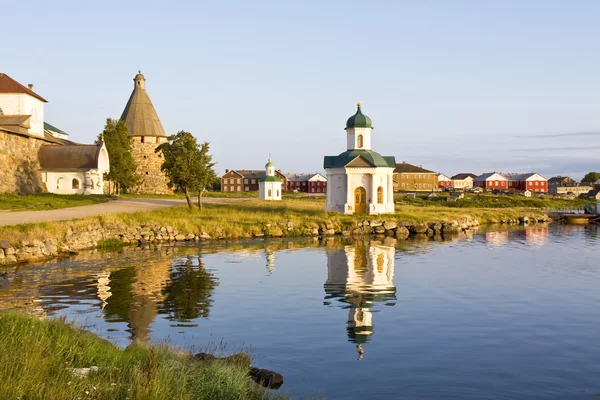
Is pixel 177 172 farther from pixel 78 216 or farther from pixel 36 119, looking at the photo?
pixel 36 119

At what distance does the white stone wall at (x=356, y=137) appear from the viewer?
50062mm

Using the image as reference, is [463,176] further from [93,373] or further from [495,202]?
[93,373]

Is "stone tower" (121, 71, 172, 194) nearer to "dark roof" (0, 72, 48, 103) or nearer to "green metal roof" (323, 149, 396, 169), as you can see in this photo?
"dark roof" (0, 72, 48, 103)

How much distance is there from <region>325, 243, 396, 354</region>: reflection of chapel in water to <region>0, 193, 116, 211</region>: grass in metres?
21.1

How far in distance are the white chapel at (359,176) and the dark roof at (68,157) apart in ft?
75.8

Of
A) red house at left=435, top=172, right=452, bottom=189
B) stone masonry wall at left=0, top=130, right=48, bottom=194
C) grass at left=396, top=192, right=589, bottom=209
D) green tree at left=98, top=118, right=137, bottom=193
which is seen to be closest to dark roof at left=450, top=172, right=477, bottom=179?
red house at left=435, top=172, right=452, bottom=189

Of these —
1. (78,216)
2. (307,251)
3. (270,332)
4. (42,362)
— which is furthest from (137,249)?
(42,362)

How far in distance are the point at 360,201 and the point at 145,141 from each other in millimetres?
45324

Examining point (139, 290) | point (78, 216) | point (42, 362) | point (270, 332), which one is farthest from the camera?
point (78, 216)

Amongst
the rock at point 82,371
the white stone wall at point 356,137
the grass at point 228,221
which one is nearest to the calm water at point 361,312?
the grass at point 228,221

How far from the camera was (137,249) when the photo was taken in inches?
1259

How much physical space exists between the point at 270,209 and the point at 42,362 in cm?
4380

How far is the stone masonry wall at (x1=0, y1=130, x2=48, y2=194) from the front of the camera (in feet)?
156

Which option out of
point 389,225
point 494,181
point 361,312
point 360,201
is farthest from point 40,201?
point 494,181
